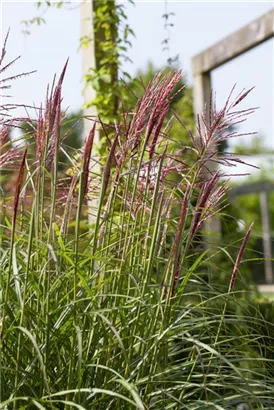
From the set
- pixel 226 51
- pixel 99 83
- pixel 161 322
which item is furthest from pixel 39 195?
pixel 226 51

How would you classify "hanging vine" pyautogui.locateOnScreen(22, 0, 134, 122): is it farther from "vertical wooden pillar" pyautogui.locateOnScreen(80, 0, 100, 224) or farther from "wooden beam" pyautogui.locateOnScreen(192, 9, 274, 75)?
"wooden beam" pyautogui.locateOnScreen(192, 9, 274, 75)

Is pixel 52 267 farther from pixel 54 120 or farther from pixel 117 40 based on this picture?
pixel 117 40

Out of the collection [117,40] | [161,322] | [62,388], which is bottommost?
[62,388]

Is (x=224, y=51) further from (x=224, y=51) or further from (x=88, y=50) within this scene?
(x=88, y=50)

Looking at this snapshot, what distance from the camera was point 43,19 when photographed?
4973 millimetres

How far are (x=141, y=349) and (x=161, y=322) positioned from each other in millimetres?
125

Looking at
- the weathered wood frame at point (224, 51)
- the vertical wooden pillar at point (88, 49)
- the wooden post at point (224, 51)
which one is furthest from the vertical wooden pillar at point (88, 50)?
the wooden post at point (224, 51)

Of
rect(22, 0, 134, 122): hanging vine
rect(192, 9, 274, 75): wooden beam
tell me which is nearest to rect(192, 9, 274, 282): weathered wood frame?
rect(192, 9, 274, 75): wooden beam

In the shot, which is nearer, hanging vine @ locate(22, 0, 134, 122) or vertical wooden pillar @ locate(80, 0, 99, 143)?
hanging vine @ locate(22, 0, 134, 122)

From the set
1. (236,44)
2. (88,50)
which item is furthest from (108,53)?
(236,44)

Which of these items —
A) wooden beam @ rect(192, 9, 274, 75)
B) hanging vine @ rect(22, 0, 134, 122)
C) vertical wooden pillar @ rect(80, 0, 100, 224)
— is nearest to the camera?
hanging vine @ rect(22, 0, 134, 122)

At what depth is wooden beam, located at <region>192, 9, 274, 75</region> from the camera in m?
5.15

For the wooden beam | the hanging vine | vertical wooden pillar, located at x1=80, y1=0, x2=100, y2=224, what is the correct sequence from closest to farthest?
1. the hanging vine
2. vertical wooden pillar, located at x1=80, y1=0, x2=100, y2=224
3. the wooden beam

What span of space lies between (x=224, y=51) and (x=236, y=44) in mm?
190
